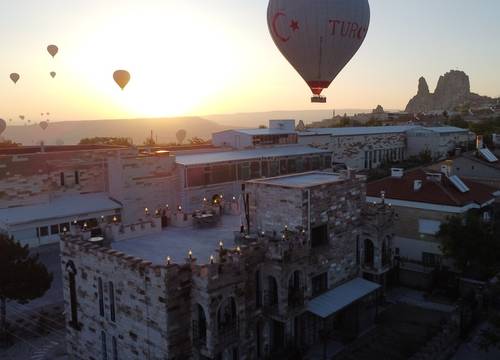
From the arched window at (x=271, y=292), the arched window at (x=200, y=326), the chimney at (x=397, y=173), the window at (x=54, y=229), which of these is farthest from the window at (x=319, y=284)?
the window at (x=54, y=229)

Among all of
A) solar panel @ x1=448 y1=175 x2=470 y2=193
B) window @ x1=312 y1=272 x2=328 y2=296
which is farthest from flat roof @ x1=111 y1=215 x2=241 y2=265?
solar panel @ x1=448 y1=175 x2=470 y2=193

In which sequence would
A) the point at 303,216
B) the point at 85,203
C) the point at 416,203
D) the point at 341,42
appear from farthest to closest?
1. the point at 85,203
2. the point at 416,203
3. the point at 341,42
4. the point at 303,216

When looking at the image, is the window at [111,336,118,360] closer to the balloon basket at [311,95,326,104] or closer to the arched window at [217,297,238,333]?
the arched window at [217,297,238,333]

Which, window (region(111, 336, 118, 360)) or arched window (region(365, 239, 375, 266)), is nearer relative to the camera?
window (region(111, 336, 118, 360))

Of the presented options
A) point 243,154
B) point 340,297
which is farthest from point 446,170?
point 340,297

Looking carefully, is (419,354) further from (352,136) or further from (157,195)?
(352,136)

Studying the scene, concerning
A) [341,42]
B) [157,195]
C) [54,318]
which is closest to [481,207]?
[341,42]
